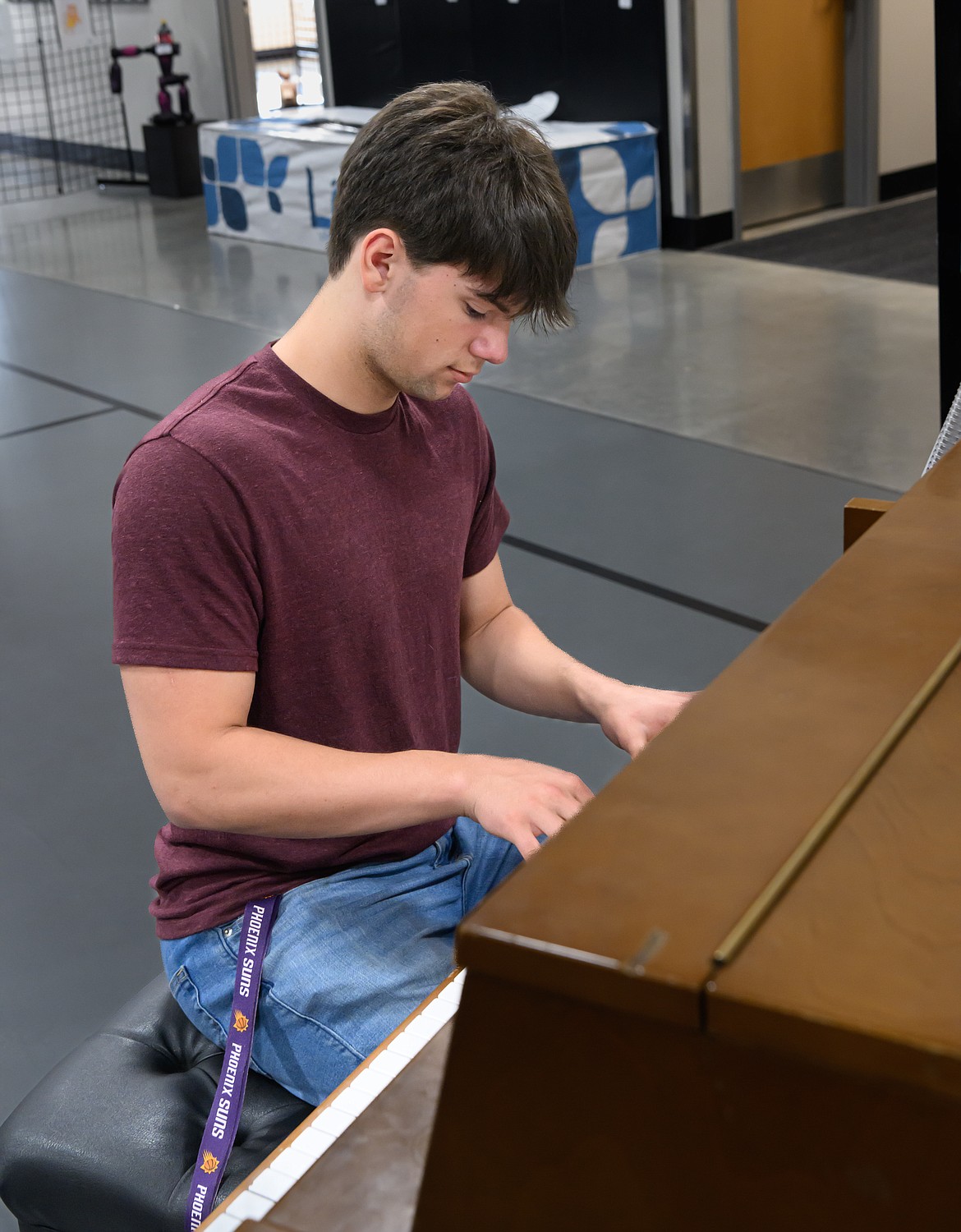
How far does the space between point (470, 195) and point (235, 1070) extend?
80 cm

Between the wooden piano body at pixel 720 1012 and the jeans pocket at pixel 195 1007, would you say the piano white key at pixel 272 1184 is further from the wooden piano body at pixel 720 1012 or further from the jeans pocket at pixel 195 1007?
the jeans pocket at pixel 195 1007

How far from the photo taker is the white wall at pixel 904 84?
7461 mm

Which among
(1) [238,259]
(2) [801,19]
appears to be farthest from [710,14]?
(1) [238,259]

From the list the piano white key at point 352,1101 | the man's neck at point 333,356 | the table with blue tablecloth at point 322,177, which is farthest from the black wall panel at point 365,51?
the piano white key at point 352,1101

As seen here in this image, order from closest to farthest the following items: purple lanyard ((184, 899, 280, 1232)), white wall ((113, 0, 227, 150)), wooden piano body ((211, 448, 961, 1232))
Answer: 1. wooden piano body ((211, 448, 961, 1232))
2. purple lanyard ((184, 899, 280, 1232))
3. white wall ((113, 0, 227, 150))

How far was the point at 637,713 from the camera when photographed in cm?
126

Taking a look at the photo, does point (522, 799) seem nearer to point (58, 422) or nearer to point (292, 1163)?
point (292, 1163)

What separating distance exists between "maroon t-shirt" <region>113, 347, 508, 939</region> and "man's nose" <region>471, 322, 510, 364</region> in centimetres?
15

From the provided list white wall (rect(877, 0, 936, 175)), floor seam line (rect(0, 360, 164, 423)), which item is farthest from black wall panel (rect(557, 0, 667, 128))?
floor seam line (rect(0, 360, 164, 423))

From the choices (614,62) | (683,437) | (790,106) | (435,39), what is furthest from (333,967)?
(435,39)

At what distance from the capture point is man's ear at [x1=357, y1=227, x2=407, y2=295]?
1185 millimetres

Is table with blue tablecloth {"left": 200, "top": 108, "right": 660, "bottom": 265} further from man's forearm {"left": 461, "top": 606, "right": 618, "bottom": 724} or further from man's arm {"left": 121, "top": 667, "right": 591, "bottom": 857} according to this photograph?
man's arm {"left": 121, "top": 667, "right": 591, "bottom": 857}

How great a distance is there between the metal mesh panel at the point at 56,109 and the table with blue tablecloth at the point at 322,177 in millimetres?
2518

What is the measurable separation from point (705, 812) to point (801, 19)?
7525 millimetres
